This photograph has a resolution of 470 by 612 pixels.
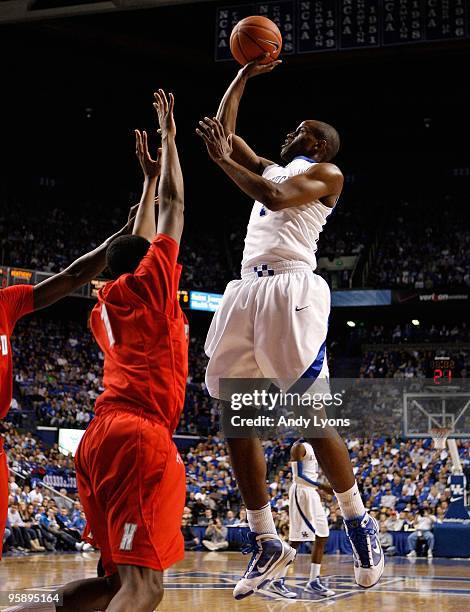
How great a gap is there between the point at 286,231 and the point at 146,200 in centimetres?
83

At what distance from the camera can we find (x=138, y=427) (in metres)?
3.72

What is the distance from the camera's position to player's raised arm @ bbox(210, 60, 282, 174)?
504 centimetres

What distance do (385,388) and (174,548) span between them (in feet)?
67.1

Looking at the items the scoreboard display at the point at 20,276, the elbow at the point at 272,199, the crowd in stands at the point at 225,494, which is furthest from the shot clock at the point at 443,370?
the elbow at the point at 272,199

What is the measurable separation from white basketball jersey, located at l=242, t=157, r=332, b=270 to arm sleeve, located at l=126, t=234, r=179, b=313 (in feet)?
3.16

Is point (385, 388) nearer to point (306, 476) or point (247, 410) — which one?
point (306, 476)

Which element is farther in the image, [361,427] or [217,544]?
[361,427]

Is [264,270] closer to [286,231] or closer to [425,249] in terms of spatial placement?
[286,231]

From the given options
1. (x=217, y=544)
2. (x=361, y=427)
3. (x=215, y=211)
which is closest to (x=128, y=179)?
(x=215, y=211)

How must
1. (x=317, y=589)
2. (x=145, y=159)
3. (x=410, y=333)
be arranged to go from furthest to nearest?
(x=410, y=333) → (x=317, y=589) → (x=145, y=159)

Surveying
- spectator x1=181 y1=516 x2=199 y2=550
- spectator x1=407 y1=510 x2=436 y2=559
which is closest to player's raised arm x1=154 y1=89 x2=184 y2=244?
spectator x1=407 y1=510 x2=436 y2=559

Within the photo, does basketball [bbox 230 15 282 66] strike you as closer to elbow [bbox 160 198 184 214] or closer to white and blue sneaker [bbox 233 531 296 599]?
elbow [bbox 160 198 184 214]

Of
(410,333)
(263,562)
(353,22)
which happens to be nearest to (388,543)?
(353,22)

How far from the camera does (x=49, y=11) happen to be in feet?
35.3
